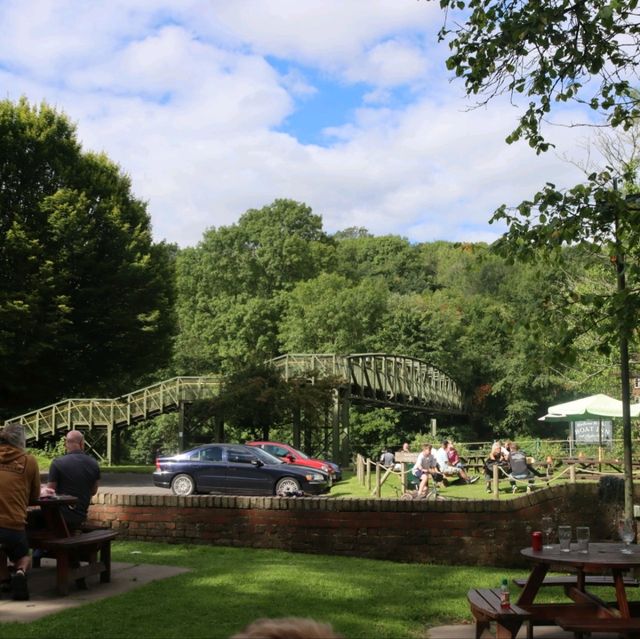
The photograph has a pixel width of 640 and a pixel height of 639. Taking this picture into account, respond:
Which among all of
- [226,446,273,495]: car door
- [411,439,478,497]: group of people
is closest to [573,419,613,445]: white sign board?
[411,439,478,497]: group of people

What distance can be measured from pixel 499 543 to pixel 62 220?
25.0 metres

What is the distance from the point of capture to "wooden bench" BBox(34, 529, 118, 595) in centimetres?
771

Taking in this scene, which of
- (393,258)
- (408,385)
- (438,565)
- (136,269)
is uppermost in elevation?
(393,258)

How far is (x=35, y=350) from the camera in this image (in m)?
30.7

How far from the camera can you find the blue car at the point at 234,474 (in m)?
20.8

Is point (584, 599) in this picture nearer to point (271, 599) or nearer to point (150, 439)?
point (271, 599)

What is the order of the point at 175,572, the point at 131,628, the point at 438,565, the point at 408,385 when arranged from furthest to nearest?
the point at 408,385 < the point at 438,565 < the point at 175,572 < the point at 131,628

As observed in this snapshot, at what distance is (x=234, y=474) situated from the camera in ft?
68.4

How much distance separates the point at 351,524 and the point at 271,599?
311 centimetres

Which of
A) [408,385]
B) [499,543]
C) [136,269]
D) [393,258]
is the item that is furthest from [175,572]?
[393,258]

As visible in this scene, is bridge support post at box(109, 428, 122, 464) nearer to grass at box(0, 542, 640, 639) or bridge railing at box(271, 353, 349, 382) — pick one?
bridge railing at box(271, 353, 349, 382)

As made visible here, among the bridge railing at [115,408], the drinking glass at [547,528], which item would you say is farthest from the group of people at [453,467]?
the bridge railing at [115,408]

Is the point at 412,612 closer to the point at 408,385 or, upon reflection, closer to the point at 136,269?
the point at 136,269

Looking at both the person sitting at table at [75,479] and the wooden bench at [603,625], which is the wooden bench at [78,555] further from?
the wooden bench at [603,625]
